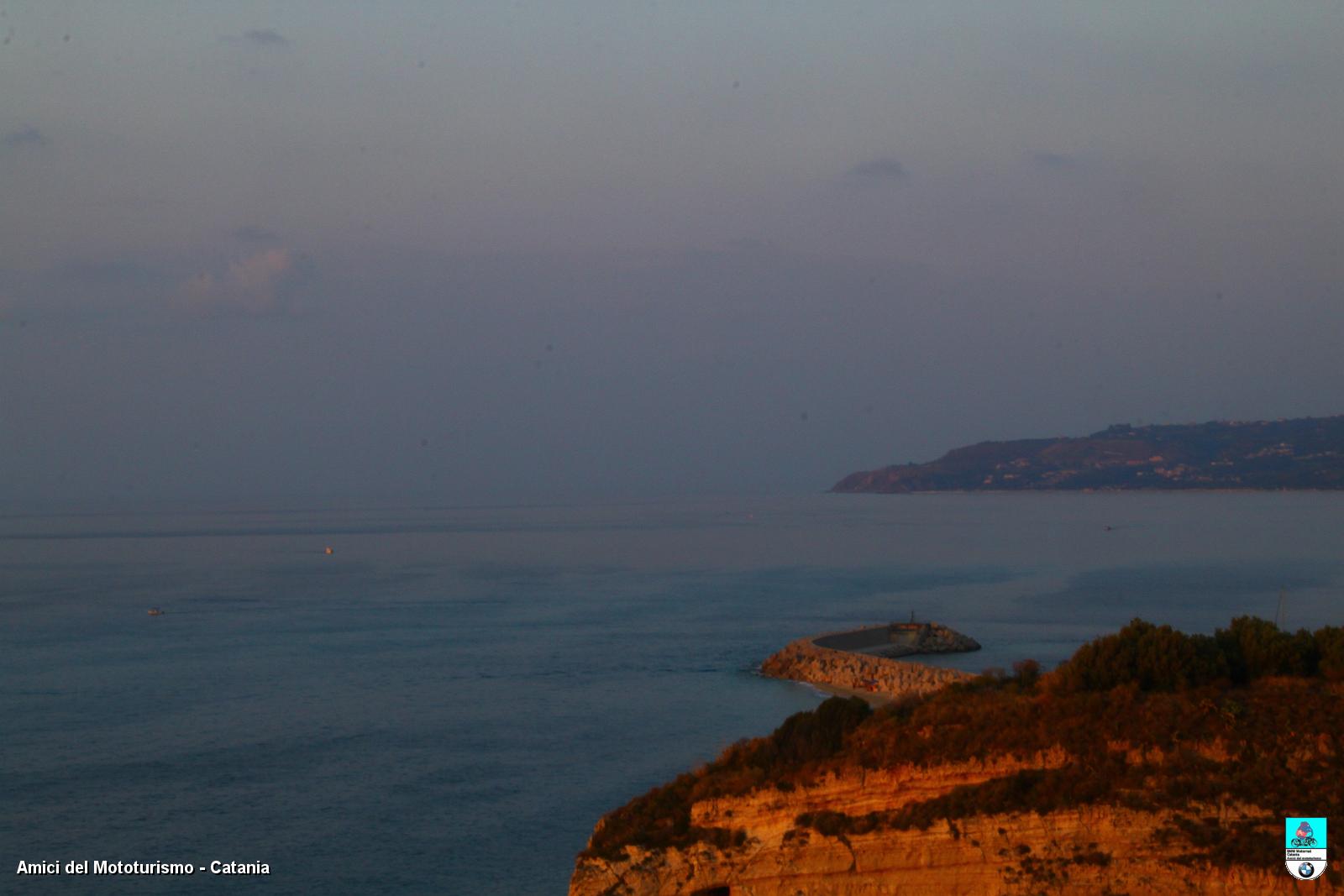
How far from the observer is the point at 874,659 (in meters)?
38.2

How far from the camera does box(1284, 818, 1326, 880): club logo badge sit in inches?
431

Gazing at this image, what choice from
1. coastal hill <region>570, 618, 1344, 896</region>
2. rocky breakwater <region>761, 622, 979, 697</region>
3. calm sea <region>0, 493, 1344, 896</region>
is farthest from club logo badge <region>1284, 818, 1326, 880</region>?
rocky breakwater <region>761, 622, 979, 697</region>

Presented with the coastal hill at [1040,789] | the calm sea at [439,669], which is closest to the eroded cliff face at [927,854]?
the coastal hill at [1040,789]

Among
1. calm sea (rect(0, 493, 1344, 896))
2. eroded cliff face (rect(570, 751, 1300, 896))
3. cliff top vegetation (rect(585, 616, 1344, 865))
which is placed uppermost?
cliff top vegetation (rect(585, 616, 1344, 865))

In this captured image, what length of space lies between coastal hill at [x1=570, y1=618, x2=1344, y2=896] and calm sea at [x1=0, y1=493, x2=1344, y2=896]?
5780 mm

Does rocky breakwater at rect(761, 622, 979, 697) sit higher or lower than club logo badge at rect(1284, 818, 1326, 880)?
lower

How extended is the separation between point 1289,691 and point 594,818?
482 inches

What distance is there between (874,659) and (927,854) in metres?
26.4

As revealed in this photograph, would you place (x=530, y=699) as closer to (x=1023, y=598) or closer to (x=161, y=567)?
(x=1023, y=598)

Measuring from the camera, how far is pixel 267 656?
41969 mm

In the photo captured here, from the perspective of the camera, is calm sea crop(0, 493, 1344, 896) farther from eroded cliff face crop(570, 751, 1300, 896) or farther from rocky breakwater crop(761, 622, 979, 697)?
eroded cliff face crop(570, 751, 1300, 896)

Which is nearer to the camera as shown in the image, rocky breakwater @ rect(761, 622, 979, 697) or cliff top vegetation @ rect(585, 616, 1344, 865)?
cliff top vegetation @ rect(585, 616, 1344, 865)

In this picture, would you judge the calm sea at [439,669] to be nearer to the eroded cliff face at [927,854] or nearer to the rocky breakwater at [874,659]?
the rocky breakwater at [874,659]

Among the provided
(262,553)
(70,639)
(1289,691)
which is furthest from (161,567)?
(1289,691)
